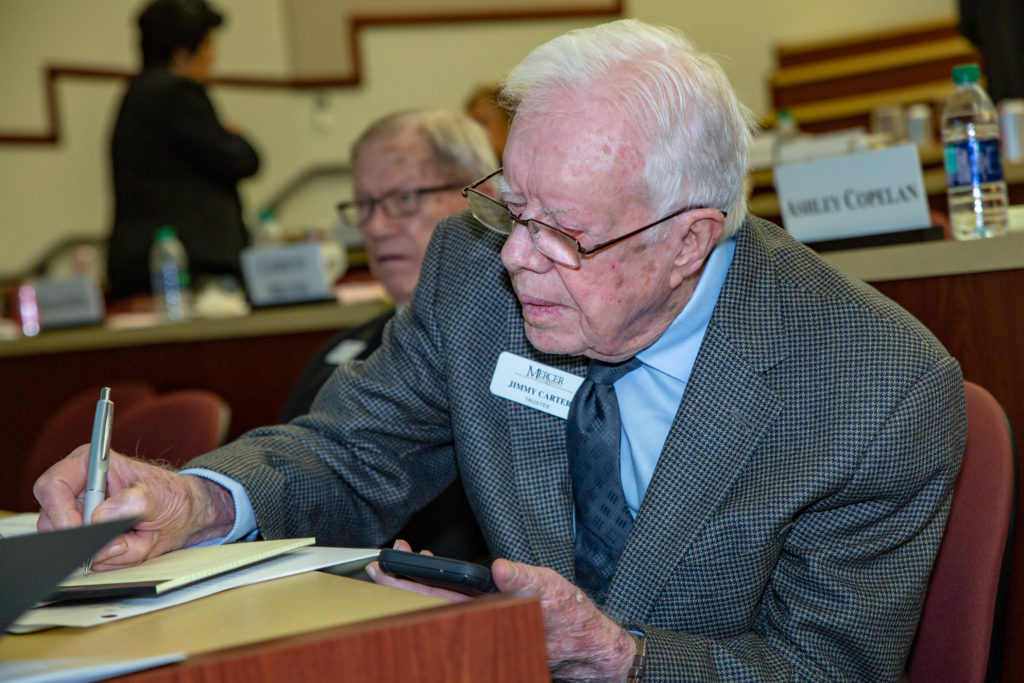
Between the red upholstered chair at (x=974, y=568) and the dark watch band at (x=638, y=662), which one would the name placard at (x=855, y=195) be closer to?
the red upholstered chair at (x=974, y=568)

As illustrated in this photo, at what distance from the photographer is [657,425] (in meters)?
1.41

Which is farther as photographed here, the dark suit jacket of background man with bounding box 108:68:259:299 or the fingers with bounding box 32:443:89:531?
the dark suit jacket of background man with bounding box 108:68:259:299

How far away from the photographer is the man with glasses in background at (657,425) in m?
1.23

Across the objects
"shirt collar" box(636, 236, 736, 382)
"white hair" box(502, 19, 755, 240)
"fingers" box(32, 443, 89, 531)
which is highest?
"white hair" box(502, 19, 755, 240)

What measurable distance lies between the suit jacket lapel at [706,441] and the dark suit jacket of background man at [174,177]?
321cm

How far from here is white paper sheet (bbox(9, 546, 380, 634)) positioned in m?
0.90

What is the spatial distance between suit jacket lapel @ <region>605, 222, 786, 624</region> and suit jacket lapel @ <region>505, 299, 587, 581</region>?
11 centimetres

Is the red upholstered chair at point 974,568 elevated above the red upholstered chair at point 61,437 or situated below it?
above

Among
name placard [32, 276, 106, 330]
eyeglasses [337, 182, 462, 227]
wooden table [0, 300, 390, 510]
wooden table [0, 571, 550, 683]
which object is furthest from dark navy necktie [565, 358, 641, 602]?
name placard [32, 276, 106, 330]

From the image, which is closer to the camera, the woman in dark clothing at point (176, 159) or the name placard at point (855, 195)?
the name placard at point (855, 195)

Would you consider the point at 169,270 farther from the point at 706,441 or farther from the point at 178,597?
the point at 178,597

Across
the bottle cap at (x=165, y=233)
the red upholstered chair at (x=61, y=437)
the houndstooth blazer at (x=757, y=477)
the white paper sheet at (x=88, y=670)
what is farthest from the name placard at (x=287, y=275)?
the white paper sheet at (x=88, y=670)

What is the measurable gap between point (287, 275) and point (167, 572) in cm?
218

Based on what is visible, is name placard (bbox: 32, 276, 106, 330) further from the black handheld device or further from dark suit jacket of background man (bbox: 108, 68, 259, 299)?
the black handheld device
